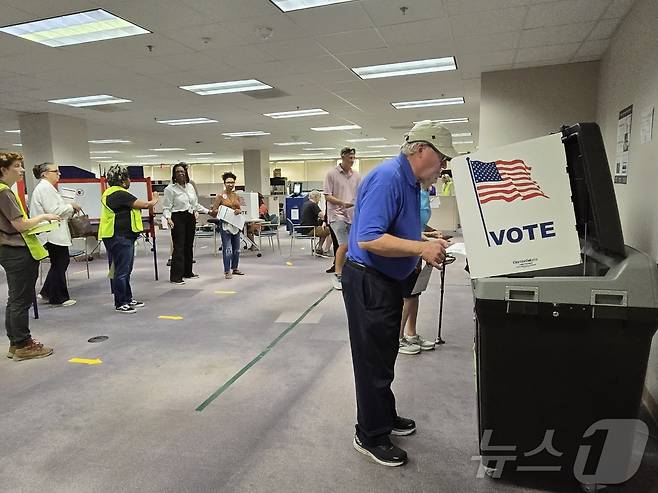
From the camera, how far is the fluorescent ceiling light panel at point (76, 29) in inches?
154

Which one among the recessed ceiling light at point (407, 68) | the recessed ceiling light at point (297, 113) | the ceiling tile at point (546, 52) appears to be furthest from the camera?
the recessed ceiling light at point (297, 113)

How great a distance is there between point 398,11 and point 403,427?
340 cm

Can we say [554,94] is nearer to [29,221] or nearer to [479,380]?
[479,380]

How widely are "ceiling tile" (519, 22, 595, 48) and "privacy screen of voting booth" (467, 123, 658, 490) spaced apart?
3.40 m

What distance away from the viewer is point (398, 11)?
382 centimetres

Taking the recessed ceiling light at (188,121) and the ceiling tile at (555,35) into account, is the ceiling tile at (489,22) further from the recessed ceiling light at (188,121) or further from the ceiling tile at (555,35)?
the recessed ceiling light at (188,121)

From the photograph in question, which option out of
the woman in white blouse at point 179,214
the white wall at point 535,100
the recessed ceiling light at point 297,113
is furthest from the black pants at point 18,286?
the recessed ceiling light at point 297,113

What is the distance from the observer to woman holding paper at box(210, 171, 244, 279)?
5961mm

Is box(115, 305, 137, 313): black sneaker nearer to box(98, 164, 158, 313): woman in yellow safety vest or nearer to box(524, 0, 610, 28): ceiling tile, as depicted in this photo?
box(98, 164, 158, 313): woman in yellow safety vest

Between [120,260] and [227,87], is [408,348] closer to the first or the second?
[120,260]

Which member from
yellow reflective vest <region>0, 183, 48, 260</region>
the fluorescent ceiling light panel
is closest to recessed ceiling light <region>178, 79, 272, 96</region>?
the fluorescent ceiling light panel

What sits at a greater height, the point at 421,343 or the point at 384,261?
the point at 384,261

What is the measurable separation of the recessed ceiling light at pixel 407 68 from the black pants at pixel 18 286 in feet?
14.2

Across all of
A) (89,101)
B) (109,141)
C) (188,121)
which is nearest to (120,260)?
(89,101)
